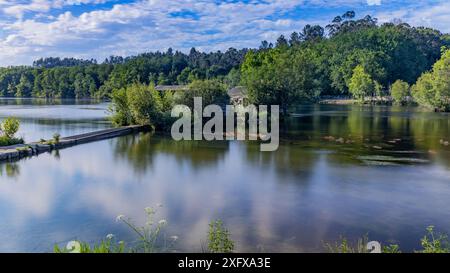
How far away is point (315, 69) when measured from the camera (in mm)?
72438

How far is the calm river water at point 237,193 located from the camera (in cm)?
852

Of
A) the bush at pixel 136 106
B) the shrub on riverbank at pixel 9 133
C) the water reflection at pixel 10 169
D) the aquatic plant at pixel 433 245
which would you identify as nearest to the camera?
the aquatic plant at pixel 433 245

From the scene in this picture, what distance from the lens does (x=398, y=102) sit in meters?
62.1

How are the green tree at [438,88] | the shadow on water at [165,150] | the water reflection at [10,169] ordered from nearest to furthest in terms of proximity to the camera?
1. the water reflection at [10,169]
2. the shadow on water at [165,150]
3. the green tree at [438,88]

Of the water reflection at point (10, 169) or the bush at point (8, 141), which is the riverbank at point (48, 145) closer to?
the bush at point (8, 141)

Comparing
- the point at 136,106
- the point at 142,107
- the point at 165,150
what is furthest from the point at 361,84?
the point at 165,150

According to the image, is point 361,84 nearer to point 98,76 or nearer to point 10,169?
point 98,76

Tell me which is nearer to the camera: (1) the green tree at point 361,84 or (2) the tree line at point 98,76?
(1) the green tree at point 361,84

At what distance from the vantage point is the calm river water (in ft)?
27.9

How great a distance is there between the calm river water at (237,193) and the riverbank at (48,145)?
54 centimetres

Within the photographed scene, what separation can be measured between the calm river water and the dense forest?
23.3 metres

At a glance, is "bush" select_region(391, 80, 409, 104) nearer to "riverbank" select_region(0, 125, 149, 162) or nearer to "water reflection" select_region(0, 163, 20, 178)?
"riverbank" select_region(0, 125, 149, 162)

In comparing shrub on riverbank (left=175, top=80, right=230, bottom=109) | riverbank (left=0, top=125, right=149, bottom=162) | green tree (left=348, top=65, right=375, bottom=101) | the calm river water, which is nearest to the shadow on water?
the calm river water

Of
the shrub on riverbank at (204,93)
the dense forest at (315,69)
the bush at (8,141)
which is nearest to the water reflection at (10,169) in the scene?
the bush at (8,141)
